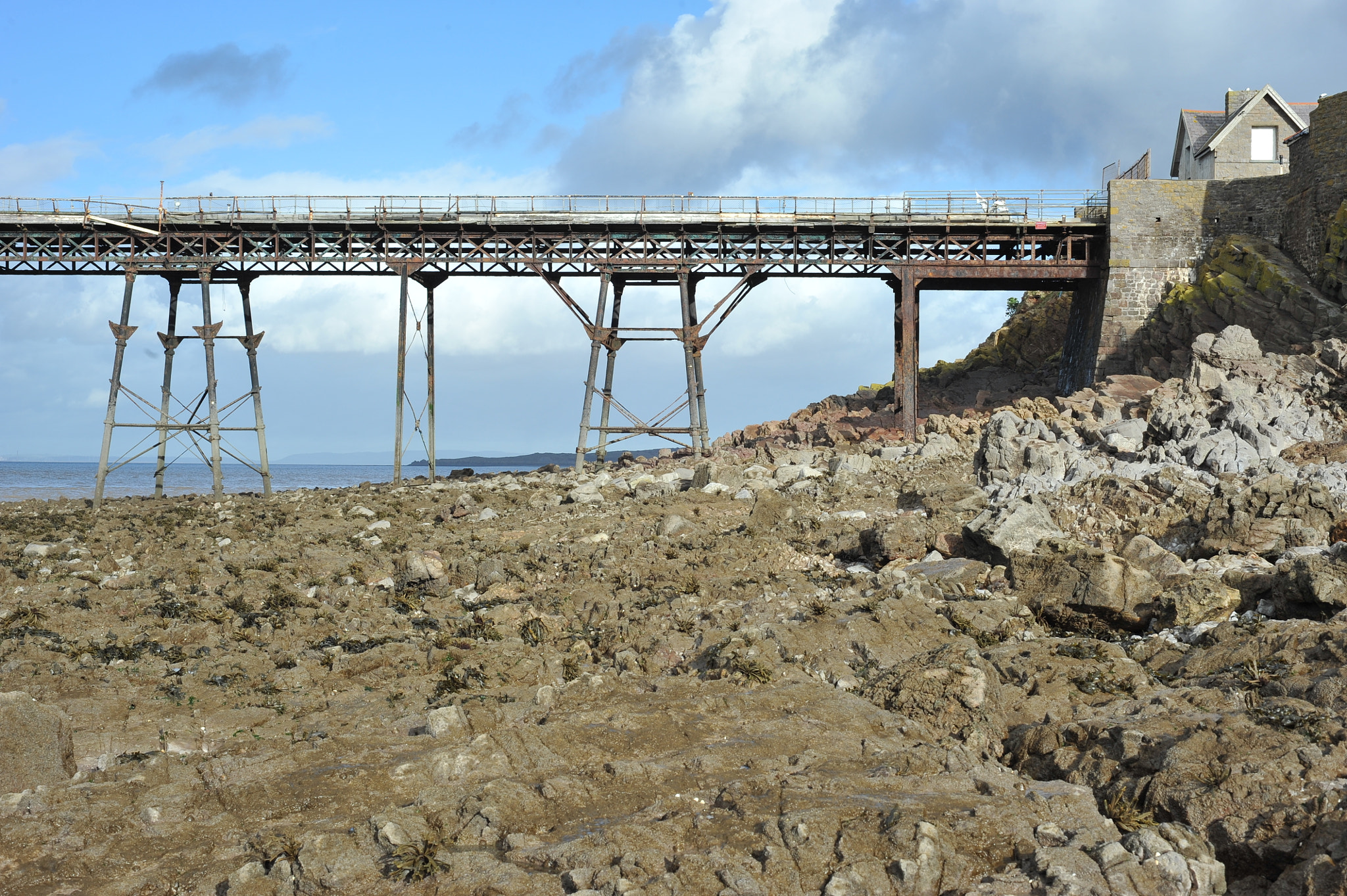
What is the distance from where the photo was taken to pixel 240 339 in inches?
1103

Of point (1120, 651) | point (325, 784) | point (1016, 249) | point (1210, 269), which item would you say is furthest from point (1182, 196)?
point (325, 784)

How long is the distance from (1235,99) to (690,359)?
1023 inches

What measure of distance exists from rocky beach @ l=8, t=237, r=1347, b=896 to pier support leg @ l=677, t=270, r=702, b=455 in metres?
5.20

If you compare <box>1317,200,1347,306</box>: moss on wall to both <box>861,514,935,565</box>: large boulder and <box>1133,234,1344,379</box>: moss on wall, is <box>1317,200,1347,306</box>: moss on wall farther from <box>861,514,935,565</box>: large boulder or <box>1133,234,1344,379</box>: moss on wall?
<box>861,514,935,565</box>: large boulder

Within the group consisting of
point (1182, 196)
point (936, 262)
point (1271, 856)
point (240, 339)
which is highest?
point (1182, 196)

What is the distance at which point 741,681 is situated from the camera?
10.2 m

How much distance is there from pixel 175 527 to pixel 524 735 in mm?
16011

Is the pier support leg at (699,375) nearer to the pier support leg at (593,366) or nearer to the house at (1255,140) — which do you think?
the pier support leg at (593,366)

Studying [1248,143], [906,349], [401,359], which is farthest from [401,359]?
[1248,143]

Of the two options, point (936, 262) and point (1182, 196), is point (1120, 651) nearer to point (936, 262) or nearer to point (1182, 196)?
point (936, 262)

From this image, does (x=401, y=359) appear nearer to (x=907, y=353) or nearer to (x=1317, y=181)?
(x=907, y=353)

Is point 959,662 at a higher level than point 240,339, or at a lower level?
lower

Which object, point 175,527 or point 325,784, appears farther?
point 175,527

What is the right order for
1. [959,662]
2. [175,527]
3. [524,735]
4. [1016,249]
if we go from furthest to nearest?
[1016,249]
[175,527]
[959,662]
[524,735]
